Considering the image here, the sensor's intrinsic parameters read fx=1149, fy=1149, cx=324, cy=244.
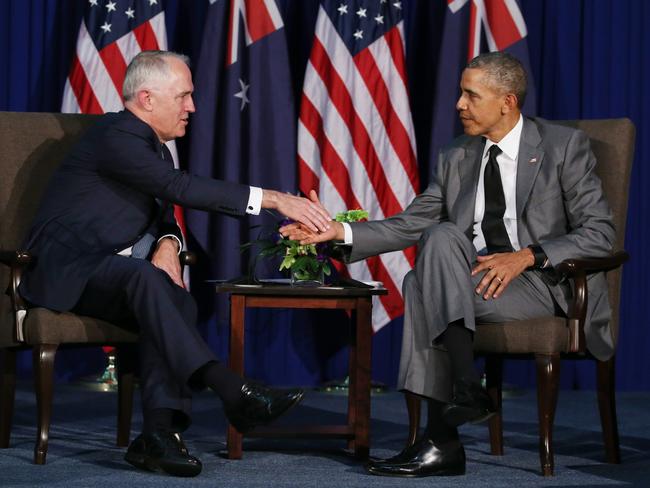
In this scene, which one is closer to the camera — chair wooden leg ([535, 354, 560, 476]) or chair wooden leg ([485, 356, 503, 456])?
chair wooden leg ([535, 354, 560, 476])

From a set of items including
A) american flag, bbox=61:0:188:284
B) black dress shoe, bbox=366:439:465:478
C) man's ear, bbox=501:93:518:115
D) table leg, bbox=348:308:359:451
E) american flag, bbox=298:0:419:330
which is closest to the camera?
black dress shoe, bbox=366:439:465:478

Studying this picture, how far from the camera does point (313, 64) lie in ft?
19.5

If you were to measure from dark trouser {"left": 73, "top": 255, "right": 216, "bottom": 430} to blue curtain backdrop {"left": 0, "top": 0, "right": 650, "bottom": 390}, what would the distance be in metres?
2.58

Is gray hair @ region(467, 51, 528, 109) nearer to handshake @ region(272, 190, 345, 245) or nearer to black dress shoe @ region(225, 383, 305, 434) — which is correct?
handshake @ region(272, 190, 345, 245)

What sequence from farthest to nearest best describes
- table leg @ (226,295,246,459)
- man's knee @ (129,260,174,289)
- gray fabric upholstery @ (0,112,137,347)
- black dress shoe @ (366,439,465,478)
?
gray fabric upholstery @ (0,112,137,347) < table leg @ (226,295,246,459) < man's knee @ (129,260,174,289) < black dress shoe @ (366,439,465,478)

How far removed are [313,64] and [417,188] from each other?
0.84 m

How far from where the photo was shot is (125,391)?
158 inches

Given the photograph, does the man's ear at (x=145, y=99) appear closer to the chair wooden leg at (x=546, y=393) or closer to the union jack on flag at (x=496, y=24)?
the chair wooden leg at (x=546, y=393)

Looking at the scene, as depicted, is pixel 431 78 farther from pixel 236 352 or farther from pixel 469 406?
pixel 469 406

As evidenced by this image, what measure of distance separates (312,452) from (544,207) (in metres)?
1.12

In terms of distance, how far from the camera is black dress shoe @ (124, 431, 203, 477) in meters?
3.31

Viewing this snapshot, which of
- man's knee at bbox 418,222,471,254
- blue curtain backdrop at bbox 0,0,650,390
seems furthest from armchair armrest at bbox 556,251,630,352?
blue curtain backdrop at bbox 0,0,650,390

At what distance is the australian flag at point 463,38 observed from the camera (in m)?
5.82

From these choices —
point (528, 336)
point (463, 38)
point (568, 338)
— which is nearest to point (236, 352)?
point (528, 336)
